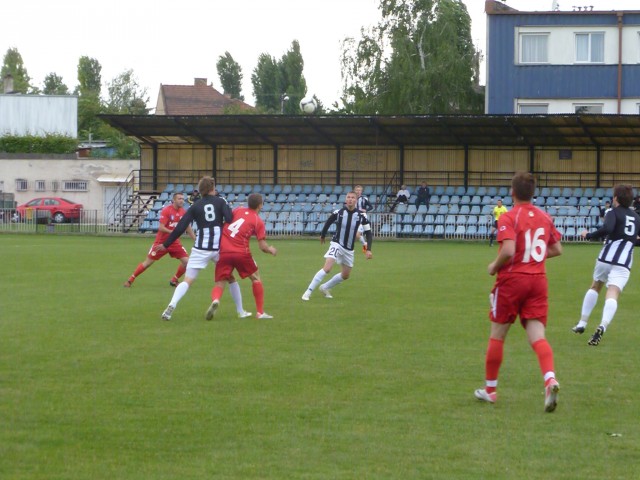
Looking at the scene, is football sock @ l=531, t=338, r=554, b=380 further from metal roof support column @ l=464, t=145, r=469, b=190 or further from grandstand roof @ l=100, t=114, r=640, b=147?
metal roof support column @ l=464, t=145, r=469, b=190

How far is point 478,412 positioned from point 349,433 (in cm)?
128

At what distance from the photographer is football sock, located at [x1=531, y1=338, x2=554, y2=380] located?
833 cm

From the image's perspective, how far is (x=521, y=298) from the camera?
8484 millimetres

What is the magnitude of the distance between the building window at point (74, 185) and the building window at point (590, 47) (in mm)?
30601

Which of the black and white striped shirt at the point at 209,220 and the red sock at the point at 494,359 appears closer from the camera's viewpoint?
the red sock at the point at 494,359

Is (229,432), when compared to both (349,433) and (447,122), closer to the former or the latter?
(349,433)

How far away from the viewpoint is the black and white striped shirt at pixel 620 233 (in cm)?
1297

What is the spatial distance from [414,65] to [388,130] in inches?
663

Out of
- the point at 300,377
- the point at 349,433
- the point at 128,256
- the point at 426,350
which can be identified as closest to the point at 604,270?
the point at 426,350

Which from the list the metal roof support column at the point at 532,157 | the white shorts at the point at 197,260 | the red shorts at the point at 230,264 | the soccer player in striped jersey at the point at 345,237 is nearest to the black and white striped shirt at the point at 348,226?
the soccer player in striped jersey at the point at 345,237

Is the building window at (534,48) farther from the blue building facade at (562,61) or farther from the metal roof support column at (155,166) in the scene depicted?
the metal roof support column at (155,166)

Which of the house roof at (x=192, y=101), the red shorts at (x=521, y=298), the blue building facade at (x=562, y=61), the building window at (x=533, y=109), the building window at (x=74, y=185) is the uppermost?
the house roof at (x=192, y=101)

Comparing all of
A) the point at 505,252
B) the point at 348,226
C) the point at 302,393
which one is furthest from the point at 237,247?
the point at 505,252

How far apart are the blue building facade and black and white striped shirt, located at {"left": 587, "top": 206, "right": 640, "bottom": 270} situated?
3602 cm
